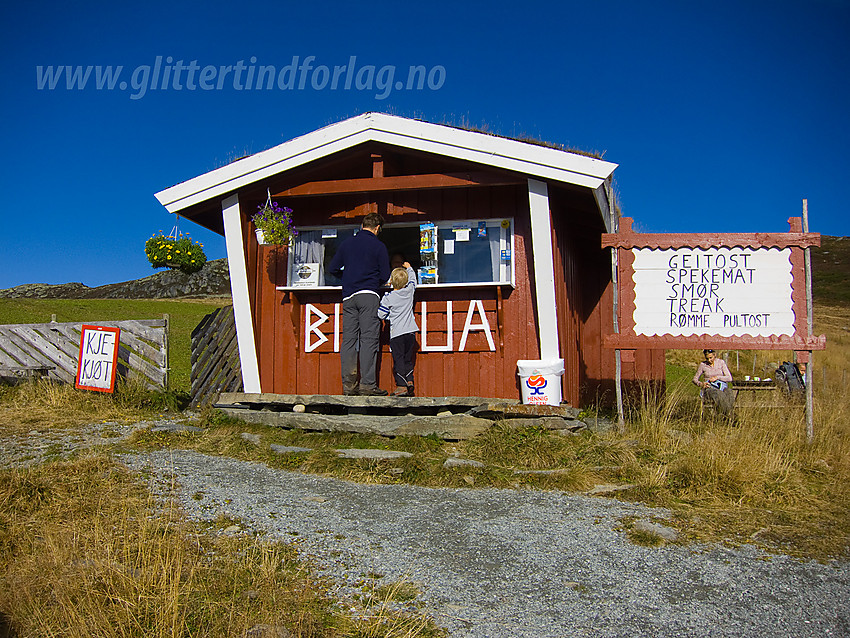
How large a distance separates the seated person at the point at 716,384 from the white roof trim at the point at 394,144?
8.95 feet

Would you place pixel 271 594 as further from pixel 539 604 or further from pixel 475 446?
pixel 475 446

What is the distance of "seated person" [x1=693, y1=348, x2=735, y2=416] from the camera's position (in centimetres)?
771

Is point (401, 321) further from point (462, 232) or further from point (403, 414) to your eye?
point (462, 232)

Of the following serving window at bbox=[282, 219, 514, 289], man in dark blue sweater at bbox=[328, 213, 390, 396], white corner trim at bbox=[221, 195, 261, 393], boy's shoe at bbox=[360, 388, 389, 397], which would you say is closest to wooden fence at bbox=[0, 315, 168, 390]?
white corner trim at bbox=[221, 195, 261, 393]

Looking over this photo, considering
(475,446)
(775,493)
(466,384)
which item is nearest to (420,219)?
(466,384)

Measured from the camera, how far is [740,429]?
21.4 feet

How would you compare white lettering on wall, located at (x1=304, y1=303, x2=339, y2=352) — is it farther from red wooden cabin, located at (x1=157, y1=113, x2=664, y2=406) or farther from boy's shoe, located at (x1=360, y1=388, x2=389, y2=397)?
boy's shoe, located at (x1=360, y1=388, x2=389, y2=397)

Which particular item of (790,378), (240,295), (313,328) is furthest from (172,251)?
(790,378)

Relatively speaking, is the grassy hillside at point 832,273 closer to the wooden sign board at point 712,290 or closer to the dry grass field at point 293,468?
the wooden sign board at point 712,290

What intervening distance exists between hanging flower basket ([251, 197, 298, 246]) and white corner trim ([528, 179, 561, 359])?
9.68 feet

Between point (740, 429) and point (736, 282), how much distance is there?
156 centimetres

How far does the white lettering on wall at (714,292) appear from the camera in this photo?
696 cm

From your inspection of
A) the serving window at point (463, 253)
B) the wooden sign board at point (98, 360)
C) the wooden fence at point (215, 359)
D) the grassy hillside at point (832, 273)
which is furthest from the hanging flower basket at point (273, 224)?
the grassy hillside at point (832, 273)

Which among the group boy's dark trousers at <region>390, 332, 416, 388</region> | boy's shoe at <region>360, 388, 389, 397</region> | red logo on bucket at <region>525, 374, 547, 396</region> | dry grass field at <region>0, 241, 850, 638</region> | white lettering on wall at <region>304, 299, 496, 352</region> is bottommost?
dry grass field at <region>0, 241, 850, 638</region>
